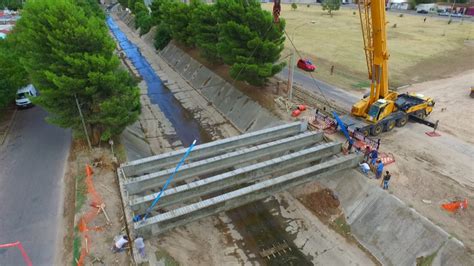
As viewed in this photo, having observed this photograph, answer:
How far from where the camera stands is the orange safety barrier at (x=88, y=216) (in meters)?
16.7

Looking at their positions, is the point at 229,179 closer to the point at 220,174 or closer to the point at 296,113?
the point at 220,174

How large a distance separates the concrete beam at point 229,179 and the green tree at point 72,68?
28.3ft

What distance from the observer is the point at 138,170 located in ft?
67.7

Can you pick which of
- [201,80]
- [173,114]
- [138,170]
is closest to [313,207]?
[138,170]

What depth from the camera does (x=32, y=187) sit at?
21922mm

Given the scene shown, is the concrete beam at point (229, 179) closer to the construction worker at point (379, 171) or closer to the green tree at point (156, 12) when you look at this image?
the construction worker at point (379, 171)

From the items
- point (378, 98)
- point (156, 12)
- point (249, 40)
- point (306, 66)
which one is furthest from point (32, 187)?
point (156, 12)

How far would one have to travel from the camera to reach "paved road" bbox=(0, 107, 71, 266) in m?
17.7

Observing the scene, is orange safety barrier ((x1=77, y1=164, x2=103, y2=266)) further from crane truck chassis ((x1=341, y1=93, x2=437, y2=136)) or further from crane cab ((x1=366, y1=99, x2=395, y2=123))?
crane cab ((x1=366, y1=99, x2=395, y2=123))

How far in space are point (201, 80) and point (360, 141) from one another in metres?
26.2

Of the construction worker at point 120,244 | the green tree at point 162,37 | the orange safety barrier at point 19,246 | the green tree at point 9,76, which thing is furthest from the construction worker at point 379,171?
the green tree at point 162,37

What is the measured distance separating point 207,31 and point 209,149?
23.7 meters

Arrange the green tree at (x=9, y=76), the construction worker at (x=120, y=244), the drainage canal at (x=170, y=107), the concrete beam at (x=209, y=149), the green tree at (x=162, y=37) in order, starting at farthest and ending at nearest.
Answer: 1. the green tree at (x=162, y=37)
2. the drainage canal at (x=170, y=107)
3. the green tree at (x=9, y=76)
4. the concrete beam at (x=209, y=149)
5. the construction worker at (x=120, y=244)

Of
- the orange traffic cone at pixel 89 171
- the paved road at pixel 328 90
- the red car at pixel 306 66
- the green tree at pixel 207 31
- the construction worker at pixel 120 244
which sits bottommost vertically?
the construction worker at pixel 120 244
